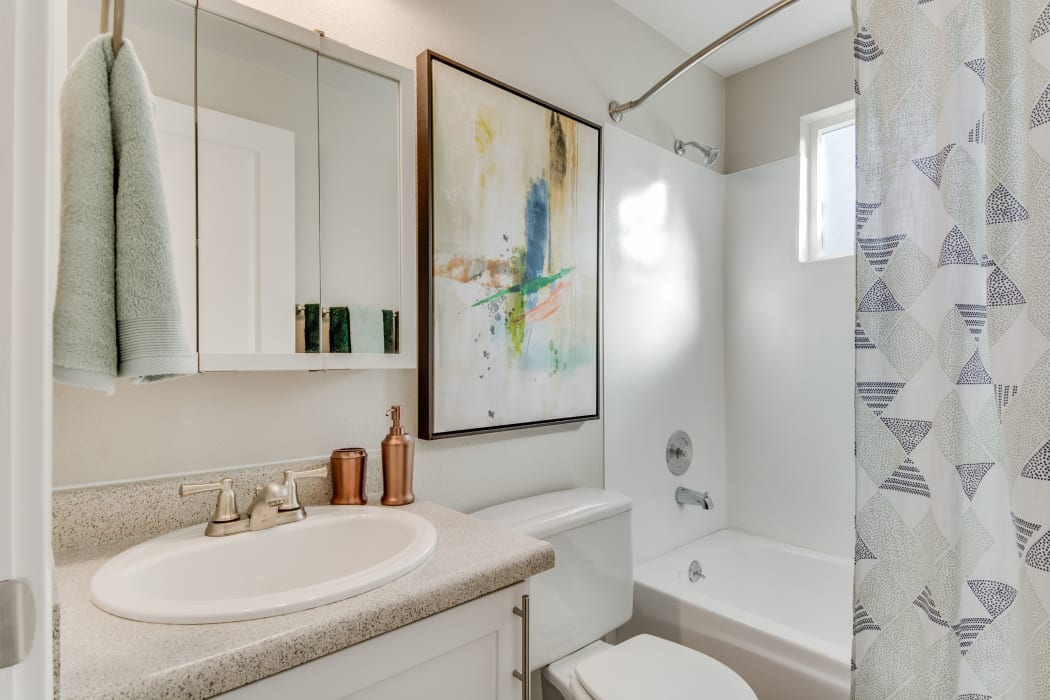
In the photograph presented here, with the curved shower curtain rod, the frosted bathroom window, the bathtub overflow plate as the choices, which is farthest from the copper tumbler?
the frosted bathroom window

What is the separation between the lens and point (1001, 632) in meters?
0.81

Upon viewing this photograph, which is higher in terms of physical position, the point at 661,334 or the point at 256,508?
the point at 661,334

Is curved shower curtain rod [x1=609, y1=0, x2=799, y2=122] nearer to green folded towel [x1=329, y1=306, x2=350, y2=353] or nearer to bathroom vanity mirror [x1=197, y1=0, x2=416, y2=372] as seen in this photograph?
bathroom vanity mirror [x1=197, y1=0, x2=416, y2=372]

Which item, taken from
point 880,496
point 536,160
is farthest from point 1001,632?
point 536,160

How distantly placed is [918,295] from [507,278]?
958 mm

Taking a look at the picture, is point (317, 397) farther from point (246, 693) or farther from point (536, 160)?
point (536, 160)

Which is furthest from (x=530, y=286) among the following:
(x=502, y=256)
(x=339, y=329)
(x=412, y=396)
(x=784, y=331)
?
(x=784, y=331)

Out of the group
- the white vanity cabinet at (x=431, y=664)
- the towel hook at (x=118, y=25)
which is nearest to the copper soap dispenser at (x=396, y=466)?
the white vanity cabinet at (x=431, y=664)

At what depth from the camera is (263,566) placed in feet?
3.18

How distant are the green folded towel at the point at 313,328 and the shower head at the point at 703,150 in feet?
5.34

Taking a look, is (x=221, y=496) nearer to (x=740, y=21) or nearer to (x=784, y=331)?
(x=784, y=331)

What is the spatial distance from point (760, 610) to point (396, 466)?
1.63m

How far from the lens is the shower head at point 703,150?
219 cm

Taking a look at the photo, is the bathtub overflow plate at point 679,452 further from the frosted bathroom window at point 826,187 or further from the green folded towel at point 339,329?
the green folded towel at point 339,329
